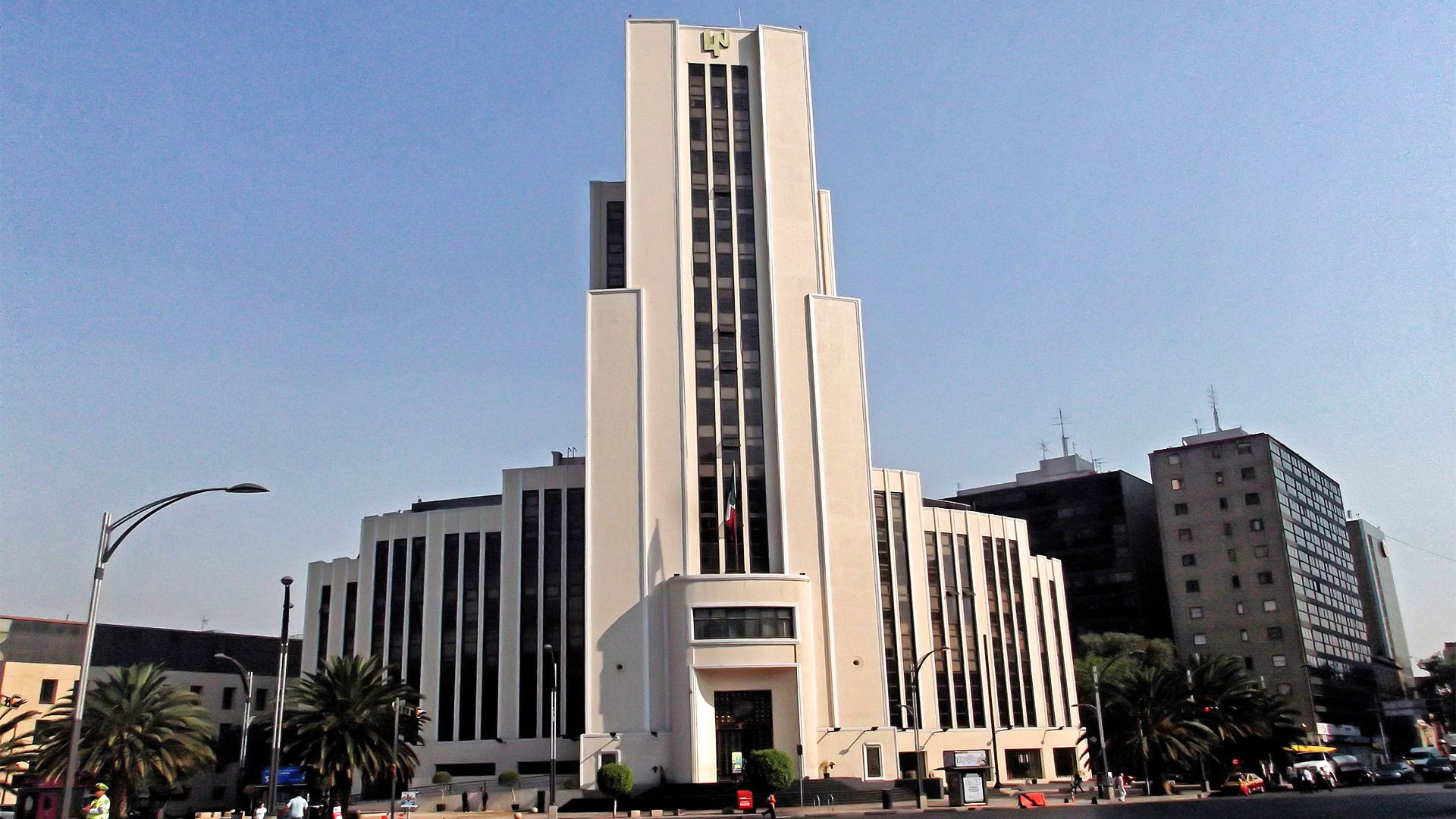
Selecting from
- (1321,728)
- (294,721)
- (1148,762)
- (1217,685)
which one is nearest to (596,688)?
(294,721)

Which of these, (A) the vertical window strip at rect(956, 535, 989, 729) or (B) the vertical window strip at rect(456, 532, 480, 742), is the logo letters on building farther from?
(A) the vertical window strip at rect(956, 535, 989, 729)

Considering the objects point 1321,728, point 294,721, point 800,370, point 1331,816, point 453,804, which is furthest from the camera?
point 1321,728

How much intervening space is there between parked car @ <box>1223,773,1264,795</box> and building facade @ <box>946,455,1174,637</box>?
54.5 m

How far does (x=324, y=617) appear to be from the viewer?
8262 cm

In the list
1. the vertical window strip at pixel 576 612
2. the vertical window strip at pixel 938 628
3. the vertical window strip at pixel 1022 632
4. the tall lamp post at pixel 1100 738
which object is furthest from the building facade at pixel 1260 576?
the vertical window strip at pixel 576 612

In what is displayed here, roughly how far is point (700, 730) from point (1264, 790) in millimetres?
37997

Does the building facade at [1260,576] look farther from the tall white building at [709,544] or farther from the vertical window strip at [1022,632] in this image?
the tall white building at [709,544]

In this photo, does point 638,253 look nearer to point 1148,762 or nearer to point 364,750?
point 364,750

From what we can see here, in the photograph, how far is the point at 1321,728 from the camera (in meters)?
113

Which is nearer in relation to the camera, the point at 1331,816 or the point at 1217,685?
the point at 1331,816

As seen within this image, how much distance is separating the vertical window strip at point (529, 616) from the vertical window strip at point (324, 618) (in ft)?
50.8

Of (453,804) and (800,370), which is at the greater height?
(800,370)

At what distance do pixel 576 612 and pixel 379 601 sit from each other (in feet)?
47.1

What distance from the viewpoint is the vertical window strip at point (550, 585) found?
73.7m
